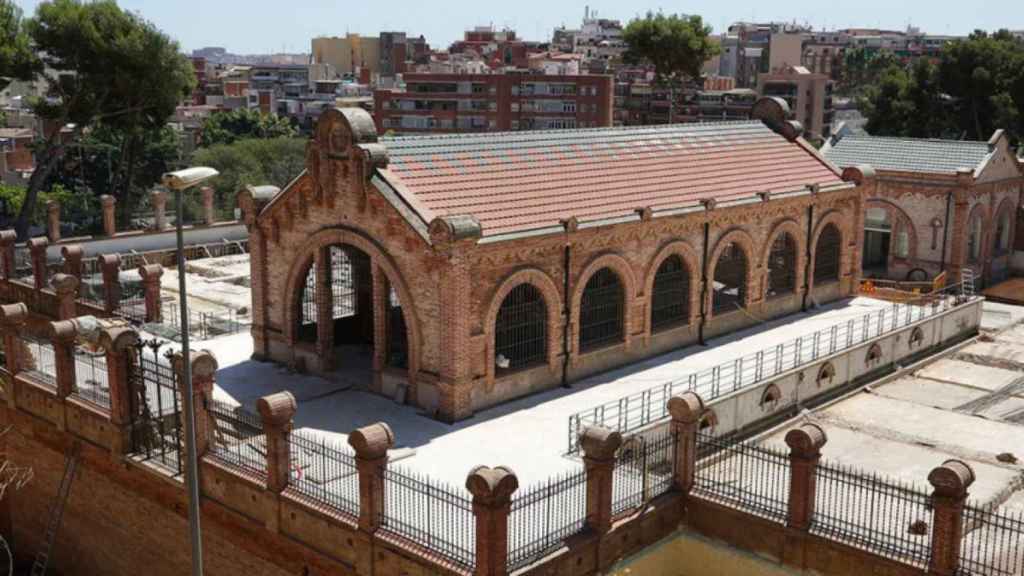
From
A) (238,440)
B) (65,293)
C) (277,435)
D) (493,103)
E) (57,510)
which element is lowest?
(57,510)

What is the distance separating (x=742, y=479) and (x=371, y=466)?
770 cm

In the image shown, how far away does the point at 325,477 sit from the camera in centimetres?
1948

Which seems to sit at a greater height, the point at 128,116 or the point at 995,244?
the point at 128,116

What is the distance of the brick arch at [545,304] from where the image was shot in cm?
2359

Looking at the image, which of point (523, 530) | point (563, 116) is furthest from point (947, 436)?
point (563, 116)

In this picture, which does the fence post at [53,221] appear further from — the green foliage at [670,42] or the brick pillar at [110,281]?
the green foliage at [670,42]

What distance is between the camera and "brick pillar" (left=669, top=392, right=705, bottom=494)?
19.2 metres

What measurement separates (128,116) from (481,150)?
1039 inches

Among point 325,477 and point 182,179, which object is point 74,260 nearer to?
point 325,477

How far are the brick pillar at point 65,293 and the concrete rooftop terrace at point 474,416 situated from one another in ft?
15.6

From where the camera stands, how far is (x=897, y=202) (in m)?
42.8

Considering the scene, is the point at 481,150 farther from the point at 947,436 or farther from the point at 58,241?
the point at 58,241

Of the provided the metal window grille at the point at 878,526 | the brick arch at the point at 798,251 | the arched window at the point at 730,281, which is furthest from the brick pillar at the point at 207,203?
the metal window grille at the point at 878,526

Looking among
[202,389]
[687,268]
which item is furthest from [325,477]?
[687,268]
